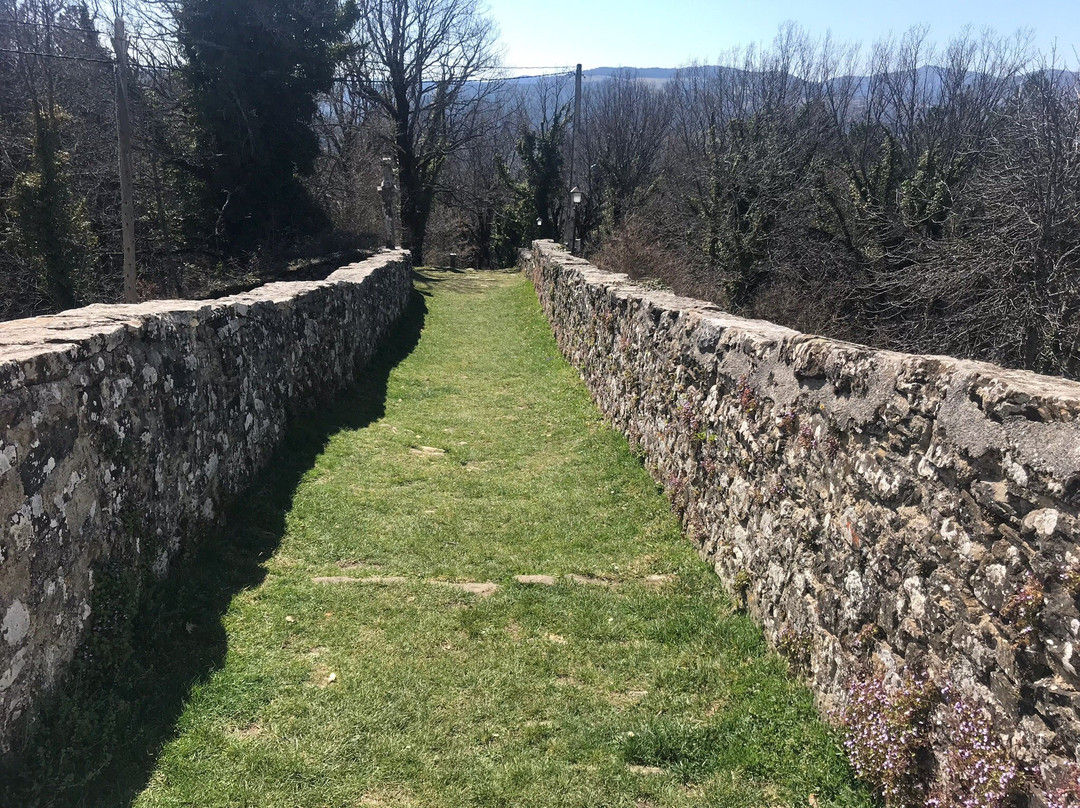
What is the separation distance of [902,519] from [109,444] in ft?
11.5

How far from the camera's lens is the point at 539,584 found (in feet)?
15.3

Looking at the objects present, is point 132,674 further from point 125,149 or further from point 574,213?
point 574,213

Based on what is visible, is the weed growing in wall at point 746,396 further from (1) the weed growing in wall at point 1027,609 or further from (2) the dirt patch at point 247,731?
(2) the dirt patch at point 247,731

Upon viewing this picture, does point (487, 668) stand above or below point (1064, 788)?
below

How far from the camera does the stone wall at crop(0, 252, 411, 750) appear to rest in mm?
2775

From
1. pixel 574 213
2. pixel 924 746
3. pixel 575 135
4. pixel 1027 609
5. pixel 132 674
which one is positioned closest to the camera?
pixel 1027 609

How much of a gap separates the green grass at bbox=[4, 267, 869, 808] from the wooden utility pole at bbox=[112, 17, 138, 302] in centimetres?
1177

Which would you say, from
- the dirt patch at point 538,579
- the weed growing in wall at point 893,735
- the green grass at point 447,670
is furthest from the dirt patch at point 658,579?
the weed growing in wall at point 893,735

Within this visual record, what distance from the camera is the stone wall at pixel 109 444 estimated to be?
9.11 feet

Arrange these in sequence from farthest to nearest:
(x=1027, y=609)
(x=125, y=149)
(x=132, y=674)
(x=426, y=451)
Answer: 1. (x=125, y=149)
2. (x=426, y=451)
3. (x=132, y=674)
4. (x=1027, y=609)

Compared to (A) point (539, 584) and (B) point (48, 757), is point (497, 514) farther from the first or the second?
(B) point (48, 757)

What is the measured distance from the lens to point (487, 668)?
3723mm

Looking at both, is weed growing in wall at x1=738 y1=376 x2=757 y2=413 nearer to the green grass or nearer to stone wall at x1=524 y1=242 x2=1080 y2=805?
stone wall at x1=524 y1=242 x2=1080 y2=805

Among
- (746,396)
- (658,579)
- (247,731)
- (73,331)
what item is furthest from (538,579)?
(73,331)
